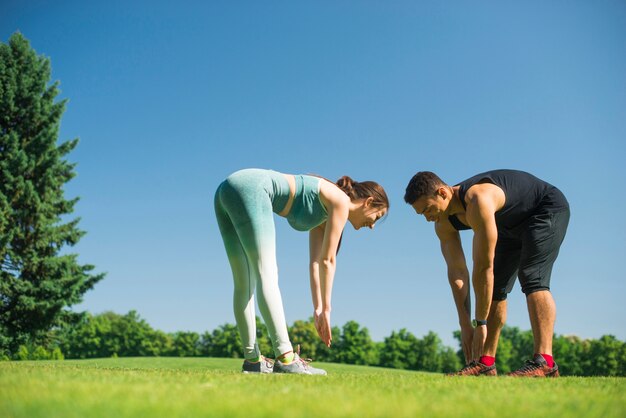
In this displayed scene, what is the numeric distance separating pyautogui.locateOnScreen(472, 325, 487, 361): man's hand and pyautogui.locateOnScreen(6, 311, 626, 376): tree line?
134ft

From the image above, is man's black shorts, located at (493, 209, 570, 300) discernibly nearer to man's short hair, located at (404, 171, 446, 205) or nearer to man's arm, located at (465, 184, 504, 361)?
man's arm, located at (465, 184, 504, 361)

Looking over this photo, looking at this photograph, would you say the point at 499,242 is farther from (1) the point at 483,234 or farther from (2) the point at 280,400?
(2) the point at 280,400

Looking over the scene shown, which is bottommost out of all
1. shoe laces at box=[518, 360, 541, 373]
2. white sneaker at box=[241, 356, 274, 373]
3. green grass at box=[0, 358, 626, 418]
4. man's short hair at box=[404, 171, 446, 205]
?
green grass at box=[0, 358, 626, 418]

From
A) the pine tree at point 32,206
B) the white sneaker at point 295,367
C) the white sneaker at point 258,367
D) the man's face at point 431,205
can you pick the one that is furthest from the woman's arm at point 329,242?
the pine tree at point 32,206

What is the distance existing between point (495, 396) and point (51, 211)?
77.8 ft

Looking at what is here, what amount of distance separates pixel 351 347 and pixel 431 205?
46.7 meters

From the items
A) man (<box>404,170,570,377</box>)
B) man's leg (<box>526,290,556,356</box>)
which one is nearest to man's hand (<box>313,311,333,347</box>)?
man (<box>404,170,570,377</box>)

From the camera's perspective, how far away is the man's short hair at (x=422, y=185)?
16.8 ft

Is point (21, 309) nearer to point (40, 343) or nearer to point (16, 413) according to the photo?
point (40, 343)

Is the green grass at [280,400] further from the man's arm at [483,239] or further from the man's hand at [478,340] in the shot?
the man's hand at [478,340]

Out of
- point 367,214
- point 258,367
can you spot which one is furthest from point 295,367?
point 367,214

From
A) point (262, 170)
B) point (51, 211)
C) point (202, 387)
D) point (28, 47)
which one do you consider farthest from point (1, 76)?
point (202, 387)

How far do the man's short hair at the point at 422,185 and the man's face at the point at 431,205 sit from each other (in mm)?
43

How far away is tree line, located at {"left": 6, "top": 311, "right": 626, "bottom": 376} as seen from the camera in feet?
151
